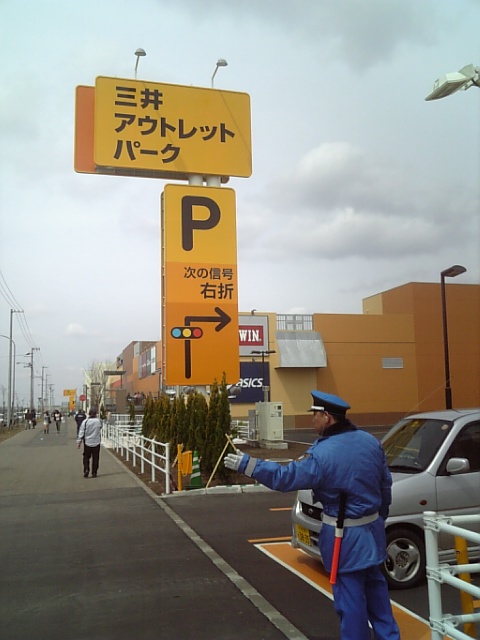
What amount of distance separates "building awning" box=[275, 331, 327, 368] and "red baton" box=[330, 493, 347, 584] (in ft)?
126

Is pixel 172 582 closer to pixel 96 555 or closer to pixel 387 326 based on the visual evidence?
pixel 96 555

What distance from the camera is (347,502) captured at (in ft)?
12.9

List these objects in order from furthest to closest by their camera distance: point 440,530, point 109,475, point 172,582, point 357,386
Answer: point 357,386 → point 109,475 → point 172,582 → point 440,530

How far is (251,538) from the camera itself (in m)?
8.58

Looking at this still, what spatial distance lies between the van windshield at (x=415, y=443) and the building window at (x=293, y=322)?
36.4 m

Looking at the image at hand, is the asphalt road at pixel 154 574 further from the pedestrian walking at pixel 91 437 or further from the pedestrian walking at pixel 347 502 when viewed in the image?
the pedestrian walking at pixel 91 437

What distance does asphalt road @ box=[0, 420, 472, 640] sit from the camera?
17.2 ft

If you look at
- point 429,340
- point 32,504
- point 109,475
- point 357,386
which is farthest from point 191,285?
point 429,340

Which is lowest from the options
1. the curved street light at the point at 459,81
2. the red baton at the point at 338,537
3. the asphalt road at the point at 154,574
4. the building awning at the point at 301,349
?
the asphalt road at the point at 154,574

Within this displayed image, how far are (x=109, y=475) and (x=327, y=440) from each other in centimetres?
1340

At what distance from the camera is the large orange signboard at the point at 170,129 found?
53.2ft

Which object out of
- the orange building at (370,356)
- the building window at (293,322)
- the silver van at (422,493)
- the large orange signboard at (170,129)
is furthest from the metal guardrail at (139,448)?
the building window at (293,322)

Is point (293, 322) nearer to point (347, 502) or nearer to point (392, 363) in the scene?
point (392, 363)

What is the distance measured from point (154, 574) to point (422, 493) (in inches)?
118
